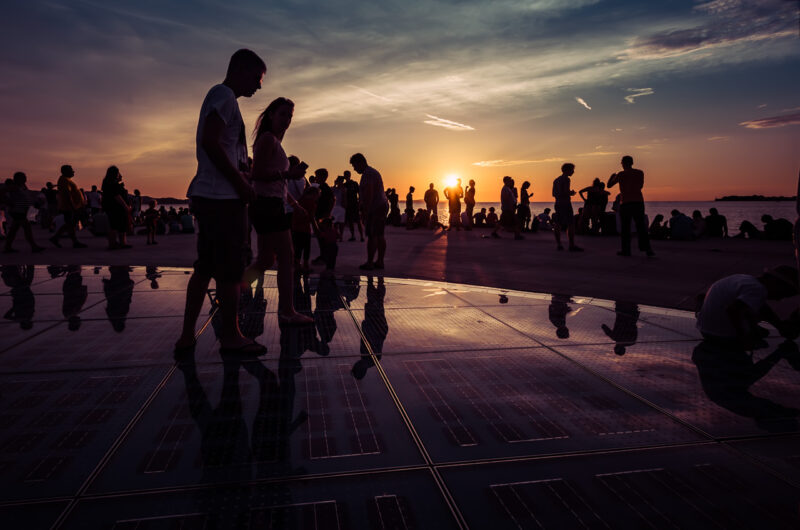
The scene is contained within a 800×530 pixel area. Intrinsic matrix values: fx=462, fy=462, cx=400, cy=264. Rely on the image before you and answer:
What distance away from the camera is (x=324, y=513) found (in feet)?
5.19

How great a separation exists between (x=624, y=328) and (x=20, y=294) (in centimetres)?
649

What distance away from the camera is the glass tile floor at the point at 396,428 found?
63.7 inches

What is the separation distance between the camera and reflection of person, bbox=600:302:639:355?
3.57 meters

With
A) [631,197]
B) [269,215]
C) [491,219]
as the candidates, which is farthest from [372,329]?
[491,219]

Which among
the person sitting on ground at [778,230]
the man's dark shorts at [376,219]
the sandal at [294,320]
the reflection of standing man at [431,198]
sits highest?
the reflection of standing man at [431,198]

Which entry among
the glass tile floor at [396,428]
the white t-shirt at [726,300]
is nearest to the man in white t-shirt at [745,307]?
the white t-shirt at [726,300]

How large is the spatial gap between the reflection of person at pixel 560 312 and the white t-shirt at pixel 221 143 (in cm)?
279

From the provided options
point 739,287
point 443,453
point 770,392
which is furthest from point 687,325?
point 443,453

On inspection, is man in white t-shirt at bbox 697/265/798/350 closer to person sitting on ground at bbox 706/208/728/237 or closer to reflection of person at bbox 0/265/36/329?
reflection of person at bbox 0/265/36/329

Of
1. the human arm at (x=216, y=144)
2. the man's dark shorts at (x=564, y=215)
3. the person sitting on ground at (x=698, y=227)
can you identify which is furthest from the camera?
the person sitting on ground at (x=698, y=227)

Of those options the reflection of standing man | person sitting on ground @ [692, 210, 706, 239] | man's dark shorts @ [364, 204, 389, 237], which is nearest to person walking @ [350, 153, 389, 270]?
man's dark shorts @ [364, 204, 389, 237]

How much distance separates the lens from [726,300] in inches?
137

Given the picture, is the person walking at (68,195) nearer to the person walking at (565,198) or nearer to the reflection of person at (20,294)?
the reflection of person at (20,294)

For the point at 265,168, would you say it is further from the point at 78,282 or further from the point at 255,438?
the point at 78,282
